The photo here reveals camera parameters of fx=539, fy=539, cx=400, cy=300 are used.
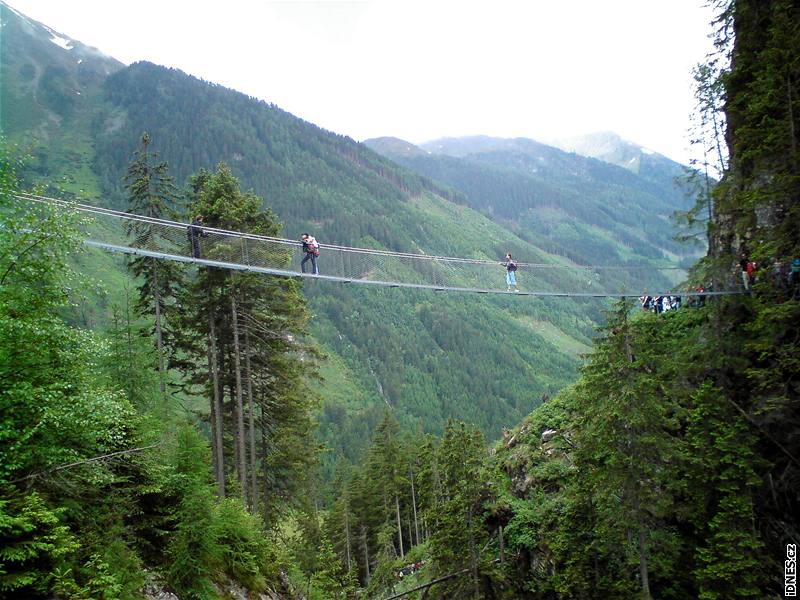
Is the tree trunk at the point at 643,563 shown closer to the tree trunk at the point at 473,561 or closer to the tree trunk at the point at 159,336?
the tree trunk at the point at 473,561

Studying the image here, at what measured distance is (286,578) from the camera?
555 inches

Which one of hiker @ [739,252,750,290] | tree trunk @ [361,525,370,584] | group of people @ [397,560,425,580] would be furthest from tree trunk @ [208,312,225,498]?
tree trunk @ [361,525,370,584]

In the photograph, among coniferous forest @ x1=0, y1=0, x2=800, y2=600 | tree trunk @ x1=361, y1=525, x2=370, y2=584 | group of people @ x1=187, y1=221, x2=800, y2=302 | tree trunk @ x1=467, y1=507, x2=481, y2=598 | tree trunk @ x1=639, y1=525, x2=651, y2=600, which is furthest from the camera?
tree trunk @ x1=361, y1=525, x2=370, y2=584

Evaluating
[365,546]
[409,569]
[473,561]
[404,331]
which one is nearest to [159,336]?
[473,561]

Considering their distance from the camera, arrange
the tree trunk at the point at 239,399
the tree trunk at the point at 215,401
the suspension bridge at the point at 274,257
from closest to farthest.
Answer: the suspension bridge at the point at 274,257
the tree trunk at the point at 239,399
the tree trunk at the point at 215,401

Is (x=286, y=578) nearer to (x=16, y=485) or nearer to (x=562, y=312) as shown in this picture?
(x=16, y=485)

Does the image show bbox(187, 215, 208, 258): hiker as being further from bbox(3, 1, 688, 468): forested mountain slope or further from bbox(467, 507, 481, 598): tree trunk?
bbox(3, 1, 688, 468): forested mountain slope

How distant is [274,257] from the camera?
1340cm

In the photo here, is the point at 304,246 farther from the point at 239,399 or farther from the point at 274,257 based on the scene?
the point at 239,399

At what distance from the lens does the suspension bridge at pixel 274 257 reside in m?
10.7

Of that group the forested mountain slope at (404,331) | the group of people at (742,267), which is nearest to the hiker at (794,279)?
the group of people at (742,267)

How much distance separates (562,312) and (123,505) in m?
174

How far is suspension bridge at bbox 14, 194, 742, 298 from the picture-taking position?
10.7 metres

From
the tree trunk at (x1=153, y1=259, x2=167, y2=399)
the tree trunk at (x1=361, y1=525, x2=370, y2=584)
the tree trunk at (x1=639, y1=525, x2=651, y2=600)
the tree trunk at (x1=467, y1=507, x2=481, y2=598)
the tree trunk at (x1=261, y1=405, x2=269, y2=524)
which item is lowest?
the tree trunk at (x1=361, y1=525, x2=370, y2=584)
